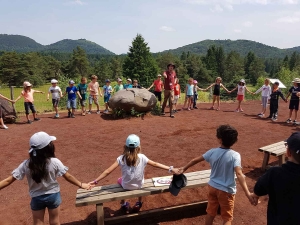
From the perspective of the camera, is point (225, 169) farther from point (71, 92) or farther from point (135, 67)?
point (135, 67)

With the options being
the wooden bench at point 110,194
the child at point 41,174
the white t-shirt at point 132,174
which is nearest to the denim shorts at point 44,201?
the child at point 41,174

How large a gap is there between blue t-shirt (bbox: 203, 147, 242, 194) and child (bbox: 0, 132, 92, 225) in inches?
75.7

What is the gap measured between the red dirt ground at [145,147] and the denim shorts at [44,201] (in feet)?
4.18

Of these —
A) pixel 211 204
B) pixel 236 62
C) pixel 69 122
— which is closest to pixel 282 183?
pixel 211 204

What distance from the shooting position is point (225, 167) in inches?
126

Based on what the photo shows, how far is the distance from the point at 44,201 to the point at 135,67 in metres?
49.7

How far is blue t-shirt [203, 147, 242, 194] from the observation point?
3182 millimetres

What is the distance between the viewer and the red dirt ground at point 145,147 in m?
4.48

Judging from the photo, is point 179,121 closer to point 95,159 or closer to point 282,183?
point 95,159

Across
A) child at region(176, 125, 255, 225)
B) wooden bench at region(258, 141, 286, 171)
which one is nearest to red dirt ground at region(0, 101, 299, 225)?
wooden bench at region(258, 141, 286, 171)

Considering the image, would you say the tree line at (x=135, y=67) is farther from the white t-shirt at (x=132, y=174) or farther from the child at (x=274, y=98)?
the white t-shirt at (x=132, y=174)

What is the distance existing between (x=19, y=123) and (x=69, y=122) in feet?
6.80

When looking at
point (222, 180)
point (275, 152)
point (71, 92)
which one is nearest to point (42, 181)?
point (222, 180)

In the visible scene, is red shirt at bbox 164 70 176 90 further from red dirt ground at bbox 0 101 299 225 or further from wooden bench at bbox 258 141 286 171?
wooden bench at bbox 258 141 286 171
